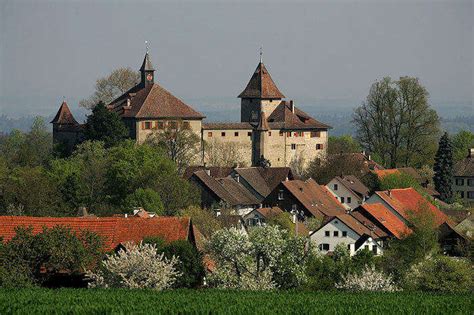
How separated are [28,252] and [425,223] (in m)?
24.9

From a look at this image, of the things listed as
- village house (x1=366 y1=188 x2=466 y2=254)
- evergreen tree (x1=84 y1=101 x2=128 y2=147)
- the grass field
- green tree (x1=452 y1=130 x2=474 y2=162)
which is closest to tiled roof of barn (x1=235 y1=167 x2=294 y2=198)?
evergreen tree (x1=84 y1=101 x2=128 y2=147)

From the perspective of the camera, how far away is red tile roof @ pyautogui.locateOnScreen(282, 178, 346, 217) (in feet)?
219

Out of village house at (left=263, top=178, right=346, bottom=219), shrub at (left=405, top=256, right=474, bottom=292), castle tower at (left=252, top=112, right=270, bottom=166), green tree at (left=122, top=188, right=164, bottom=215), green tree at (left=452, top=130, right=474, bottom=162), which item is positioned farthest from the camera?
green tree at (left=452, top=130, right=474, bottom=162)

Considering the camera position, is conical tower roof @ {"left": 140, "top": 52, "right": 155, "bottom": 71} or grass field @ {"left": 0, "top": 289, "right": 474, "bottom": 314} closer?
grass field @ {"left": 0, "top": 289, "right": 474, "bottom": 314}

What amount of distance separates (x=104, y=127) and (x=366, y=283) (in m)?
41.6

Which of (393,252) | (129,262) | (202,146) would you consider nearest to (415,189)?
(202,146)

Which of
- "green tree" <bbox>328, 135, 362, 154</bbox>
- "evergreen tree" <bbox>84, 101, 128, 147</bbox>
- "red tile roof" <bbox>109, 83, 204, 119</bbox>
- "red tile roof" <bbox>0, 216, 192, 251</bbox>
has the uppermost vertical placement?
"red tile roof" <bbox>109, 83, 204, 119</bbox>

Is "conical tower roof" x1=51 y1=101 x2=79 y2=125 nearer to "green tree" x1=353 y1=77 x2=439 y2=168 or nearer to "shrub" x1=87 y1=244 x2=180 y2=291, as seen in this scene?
"green tree" x1=353 y1=77 x2=439 y2=168

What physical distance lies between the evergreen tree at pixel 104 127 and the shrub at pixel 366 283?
132ft

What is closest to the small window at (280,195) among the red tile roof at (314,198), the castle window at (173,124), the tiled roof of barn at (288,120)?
the red tile roof at (314,198)

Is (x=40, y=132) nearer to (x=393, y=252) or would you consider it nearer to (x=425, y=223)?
(x=425, y=223)

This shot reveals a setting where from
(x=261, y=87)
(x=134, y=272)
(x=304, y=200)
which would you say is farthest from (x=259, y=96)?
(x=134, y=272)

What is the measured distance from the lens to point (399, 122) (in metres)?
89.7

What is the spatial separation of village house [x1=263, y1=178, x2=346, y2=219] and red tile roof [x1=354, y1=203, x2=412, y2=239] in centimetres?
295
